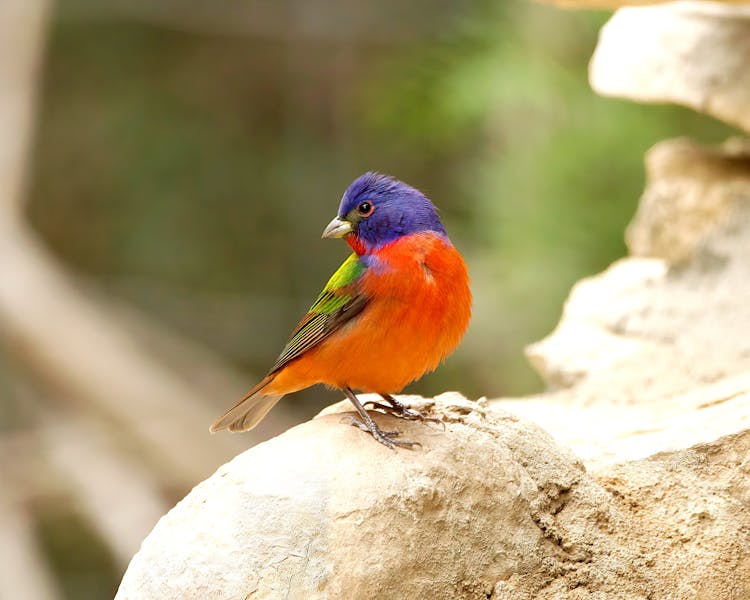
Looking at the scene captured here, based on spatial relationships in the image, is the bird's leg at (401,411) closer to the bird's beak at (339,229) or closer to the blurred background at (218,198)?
the bird's beak at (339,229)

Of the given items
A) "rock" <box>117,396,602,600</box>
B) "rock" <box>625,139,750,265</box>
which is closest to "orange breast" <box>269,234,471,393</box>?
"rock" <box>117,396,602,600</box>

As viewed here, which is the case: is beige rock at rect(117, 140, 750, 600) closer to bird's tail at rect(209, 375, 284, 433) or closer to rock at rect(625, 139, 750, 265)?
bird's tail at rect(209, 375, 284, 433)

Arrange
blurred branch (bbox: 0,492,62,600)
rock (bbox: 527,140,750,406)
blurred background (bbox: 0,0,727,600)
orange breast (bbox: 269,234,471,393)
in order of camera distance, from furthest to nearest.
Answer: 1. blurred background (bbox: 0,0,727,600)
2. blurred branch (bbox: 0,492,62,600)
3. rock (bbox: 527,140,750,406)
4. orange breast (bbox: 269,234,471,393)

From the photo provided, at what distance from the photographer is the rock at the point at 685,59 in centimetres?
490

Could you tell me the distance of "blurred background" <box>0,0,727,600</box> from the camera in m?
7.56

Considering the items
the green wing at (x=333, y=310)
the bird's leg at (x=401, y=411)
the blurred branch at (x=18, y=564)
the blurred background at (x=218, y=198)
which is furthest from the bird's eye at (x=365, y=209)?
the blurred branch at (x=18, y=564)

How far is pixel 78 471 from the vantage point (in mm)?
7711

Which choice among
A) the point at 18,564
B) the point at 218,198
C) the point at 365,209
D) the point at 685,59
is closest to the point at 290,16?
the point at 218,198

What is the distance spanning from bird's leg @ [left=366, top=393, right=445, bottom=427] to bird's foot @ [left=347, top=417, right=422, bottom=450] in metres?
0.16

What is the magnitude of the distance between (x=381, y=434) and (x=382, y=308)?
1.36 feet

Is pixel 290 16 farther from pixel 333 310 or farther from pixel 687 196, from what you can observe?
pixel 333 310

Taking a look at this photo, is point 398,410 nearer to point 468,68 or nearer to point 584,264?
point 584,264

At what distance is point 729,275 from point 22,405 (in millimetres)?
5978

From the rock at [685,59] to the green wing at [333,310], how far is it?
2.12m
